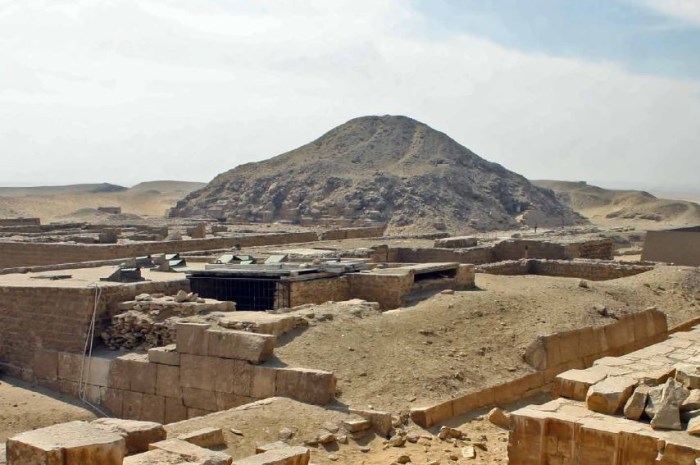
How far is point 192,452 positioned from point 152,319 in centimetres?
536

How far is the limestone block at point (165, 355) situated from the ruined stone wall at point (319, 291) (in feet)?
9.10

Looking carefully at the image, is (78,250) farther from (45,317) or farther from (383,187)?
(383,187)

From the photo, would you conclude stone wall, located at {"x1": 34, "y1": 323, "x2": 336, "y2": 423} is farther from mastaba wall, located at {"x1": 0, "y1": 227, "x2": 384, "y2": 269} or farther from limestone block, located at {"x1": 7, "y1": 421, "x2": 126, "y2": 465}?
mastaba wall, located at {"x1": 0, "y1": 227, "x2": 384, "y2": 269}

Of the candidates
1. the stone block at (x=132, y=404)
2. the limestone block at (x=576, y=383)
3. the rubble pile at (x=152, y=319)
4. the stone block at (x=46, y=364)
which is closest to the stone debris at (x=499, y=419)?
the limestone block at (x=576, y=383)

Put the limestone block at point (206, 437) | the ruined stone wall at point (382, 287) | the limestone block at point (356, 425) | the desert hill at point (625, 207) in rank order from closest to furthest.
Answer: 1. the limestone block at point (206, 437)
2. the limestone block at point (356, 425)
3. the ruined stone wall at point (382, 287)
4. the desert hill at point (625, 207)

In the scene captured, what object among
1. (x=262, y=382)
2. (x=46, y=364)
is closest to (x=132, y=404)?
(x=46, y=364)

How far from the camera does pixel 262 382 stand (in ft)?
31.1

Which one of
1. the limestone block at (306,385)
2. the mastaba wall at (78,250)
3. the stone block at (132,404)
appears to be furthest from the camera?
the mastaba wall at (78,250)

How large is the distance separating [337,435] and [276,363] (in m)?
1.67

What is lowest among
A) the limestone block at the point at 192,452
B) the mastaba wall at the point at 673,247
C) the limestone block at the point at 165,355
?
the limestone block at the point at 192,452

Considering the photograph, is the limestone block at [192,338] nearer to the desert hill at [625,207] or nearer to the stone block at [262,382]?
the stone block at [262,382]

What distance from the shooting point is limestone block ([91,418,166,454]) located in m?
7.03

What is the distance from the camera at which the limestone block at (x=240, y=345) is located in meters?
9.59

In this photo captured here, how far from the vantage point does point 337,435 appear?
8.20 m
